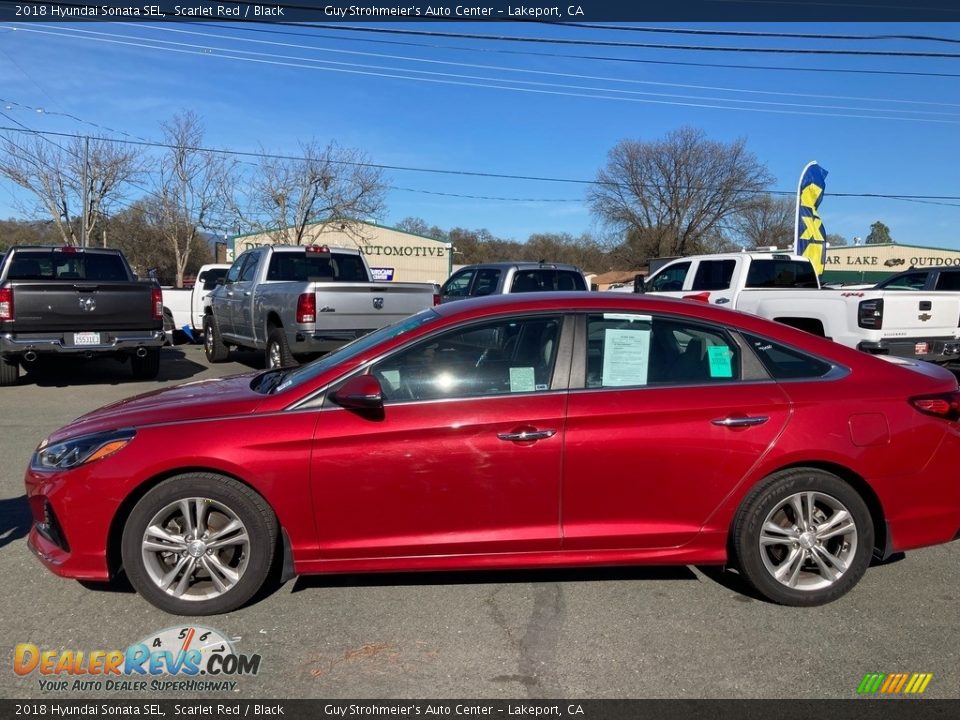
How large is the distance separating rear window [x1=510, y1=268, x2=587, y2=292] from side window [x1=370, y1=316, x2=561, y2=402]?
781 centimetres

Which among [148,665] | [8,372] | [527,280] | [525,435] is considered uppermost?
[527,280]

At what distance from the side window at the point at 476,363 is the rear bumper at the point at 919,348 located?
6.95m

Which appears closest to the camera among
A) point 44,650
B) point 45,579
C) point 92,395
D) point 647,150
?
point 44,650

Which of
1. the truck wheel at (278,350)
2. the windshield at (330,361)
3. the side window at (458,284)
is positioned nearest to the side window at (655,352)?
the windshield at (330,361)

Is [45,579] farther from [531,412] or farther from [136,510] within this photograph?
[531,412]

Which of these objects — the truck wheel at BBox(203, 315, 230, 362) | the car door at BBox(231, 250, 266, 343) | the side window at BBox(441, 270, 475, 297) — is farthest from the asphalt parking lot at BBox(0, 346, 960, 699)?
the truck wheel at BBox(203, 315, 230, 362)

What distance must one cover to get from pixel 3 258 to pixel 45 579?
824 cm

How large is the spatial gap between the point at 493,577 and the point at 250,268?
9858mm

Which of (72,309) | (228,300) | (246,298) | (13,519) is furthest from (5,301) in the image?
(13,519)

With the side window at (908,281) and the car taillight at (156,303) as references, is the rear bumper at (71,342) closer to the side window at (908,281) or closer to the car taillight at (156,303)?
the car taillight at (156,303)

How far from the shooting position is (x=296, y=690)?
123 inches

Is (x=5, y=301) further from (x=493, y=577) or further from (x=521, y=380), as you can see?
(x=521, y=380)

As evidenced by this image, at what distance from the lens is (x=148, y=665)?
10.9 ft

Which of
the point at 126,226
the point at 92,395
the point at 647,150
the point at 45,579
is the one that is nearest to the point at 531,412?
the point at 45,579
